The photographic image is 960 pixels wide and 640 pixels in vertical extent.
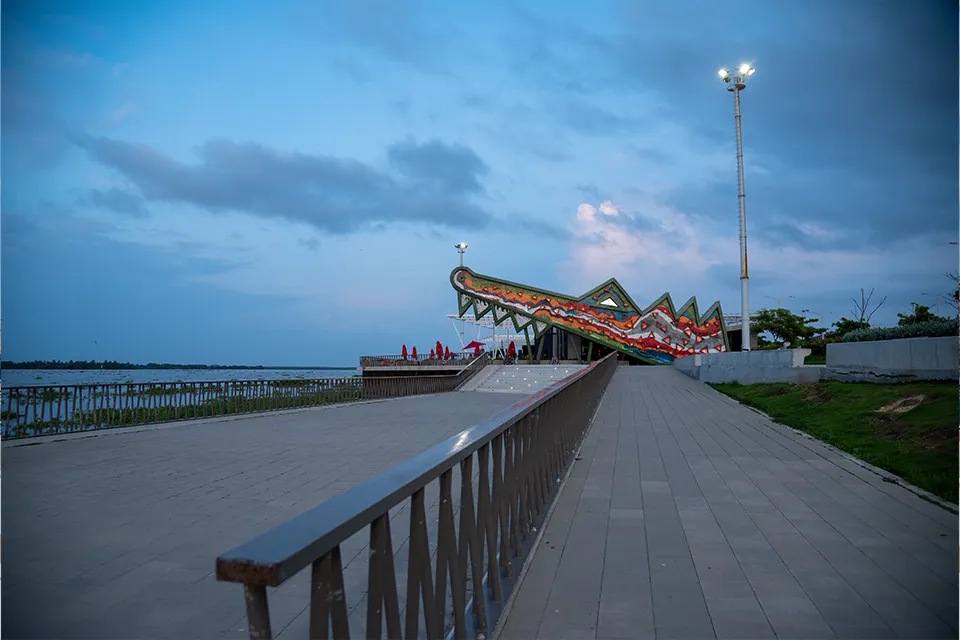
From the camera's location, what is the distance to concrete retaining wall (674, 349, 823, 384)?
54.8ft

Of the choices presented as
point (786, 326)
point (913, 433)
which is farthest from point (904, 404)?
point (786, 326)

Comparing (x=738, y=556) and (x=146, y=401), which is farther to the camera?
(x=146, y=401)

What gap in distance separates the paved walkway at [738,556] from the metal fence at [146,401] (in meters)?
9.06

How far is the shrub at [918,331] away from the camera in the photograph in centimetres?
1190

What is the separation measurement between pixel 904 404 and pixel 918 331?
4.40m

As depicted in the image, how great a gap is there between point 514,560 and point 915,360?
31.6ft

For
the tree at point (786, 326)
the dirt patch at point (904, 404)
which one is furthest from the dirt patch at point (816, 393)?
the tree at point (786, 326)

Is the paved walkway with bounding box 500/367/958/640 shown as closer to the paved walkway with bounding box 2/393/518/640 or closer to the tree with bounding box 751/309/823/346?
the paved walkway with bounding box 2/393/518/640

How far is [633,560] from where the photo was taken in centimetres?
413

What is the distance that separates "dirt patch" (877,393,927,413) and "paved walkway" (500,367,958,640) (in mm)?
Answer: 2346

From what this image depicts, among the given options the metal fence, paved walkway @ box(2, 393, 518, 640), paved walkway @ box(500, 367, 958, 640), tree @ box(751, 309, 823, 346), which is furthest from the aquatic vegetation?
tree @ box(751, 309, 823, 346)

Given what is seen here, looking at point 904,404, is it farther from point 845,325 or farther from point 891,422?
point 845,325

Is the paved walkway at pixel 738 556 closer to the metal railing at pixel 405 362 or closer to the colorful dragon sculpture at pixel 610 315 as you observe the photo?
the metal railing at pixel 405 362

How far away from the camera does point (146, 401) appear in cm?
1262
